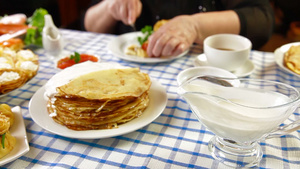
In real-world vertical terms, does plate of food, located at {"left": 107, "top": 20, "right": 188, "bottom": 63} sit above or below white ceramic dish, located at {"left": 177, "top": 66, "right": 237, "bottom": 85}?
below

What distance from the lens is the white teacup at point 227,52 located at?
1.30 m

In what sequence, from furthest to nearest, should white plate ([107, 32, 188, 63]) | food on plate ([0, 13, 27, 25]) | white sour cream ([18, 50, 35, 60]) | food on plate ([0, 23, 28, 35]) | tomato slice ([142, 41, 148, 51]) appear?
food on plate ([0, 13, 27, 25]) → food on plate ([0, 23, 28, 35]) → tomato slice ([142, 41, 148, 51]) → white plate ([107, 32, 188, 63]) → white sour cream ([18, 50, 35, 60])

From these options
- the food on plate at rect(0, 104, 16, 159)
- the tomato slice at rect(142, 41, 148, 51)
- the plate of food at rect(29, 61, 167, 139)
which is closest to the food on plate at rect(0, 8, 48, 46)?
the tomato slice at rect(142, 41, 148, 51)

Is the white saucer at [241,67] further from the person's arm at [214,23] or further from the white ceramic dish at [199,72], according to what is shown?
the person's arm at [214,23]

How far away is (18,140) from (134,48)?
0.86m

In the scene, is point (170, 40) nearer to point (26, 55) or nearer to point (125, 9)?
point (125, 9)

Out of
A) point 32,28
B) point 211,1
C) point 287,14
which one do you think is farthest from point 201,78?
point 287,14

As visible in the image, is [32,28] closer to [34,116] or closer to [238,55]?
[34,116]

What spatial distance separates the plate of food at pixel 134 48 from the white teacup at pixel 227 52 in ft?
0.62

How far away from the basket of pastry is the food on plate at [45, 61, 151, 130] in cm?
22

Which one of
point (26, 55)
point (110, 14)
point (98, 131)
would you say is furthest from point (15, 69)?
point (110, 14)

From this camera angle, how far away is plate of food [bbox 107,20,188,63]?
4.85 feet

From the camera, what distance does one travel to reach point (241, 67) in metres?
1.40

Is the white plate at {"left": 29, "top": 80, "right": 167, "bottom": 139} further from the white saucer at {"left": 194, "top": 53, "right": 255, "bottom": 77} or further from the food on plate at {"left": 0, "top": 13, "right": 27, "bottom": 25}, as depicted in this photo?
the food on plate at {"left": 0, "top": 13, "right": 27, "bottom": 25}
